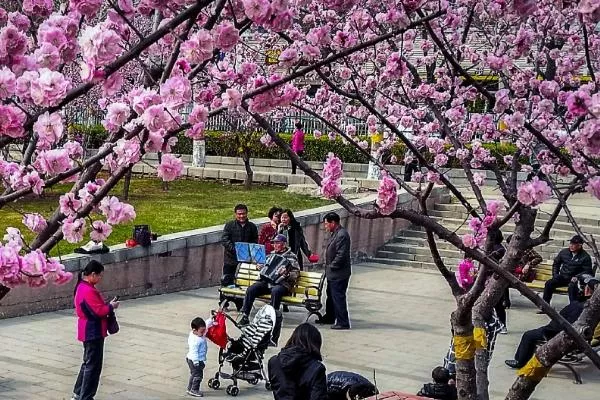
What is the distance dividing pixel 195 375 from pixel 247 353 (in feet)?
1.90

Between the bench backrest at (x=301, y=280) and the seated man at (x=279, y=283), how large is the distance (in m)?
0.12

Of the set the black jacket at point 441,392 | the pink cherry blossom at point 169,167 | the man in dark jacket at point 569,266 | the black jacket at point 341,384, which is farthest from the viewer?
the man in dark jacket at point 569,266

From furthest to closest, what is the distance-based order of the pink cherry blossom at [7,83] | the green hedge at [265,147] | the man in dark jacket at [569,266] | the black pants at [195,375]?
the green hedge at [265,147] → the man in dark jacket at [569,266] → the black pants at [195,375] → the pink cherry blossom at [7,83]

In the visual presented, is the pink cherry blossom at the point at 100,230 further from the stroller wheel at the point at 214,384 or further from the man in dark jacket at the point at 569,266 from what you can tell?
the man in dark jacket at the point at 569,266

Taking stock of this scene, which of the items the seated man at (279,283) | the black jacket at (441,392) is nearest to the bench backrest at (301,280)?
the seated man at (279,283)

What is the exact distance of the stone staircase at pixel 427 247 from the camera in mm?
18734

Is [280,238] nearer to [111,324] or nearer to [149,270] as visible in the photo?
[149,270]

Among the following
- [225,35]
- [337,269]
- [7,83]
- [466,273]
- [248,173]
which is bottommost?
[337,269]

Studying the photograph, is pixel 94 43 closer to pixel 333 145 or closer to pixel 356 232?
pixel 356 232

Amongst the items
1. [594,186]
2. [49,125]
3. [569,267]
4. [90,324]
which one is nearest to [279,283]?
[569,267]

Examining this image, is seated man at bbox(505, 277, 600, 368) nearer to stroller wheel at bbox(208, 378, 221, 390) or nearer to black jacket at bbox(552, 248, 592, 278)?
black jacket at bbox(552, 248, 592, 278)

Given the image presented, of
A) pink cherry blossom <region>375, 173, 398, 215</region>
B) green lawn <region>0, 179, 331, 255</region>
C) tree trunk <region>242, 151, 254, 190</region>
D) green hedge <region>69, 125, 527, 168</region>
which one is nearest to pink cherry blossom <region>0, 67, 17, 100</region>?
pink cherry blossom <region>375, 173, 398, 215</region>

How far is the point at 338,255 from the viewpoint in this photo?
13.6 m

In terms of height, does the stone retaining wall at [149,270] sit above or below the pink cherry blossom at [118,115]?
below
